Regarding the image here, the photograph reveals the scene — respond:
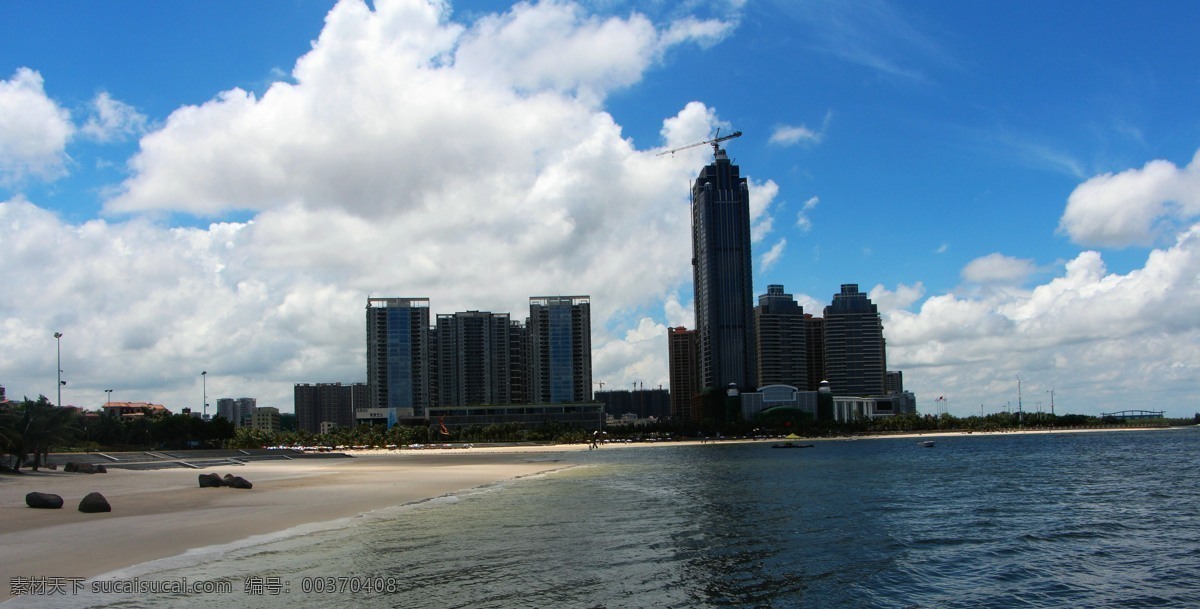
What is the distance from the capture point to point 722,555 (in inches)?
1224

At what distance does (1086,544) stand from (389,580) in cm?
2856

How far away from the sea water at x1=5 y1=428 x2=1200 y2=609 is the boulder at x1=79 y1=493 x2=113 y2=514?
417 inches

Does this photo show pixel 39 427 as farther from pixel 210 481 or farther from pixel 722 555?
pixel 722 555

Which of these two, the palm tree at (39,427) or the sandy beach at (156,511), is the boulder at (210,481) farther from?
the palm tree at (39,427)

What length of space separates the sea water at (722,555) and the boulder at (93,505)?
10.6 meters

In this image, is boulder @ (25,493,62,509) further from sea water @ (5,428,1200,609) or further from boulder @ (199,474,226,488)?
boulder @ (199,474,226,488)

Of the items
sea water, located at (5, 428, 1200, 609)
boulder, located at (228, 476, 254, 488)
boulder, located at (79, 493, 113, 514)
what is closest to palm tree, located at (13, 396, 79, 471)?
boulder, located at (228, 476, 254, 488)

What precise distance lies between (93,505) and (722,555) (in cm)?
2878

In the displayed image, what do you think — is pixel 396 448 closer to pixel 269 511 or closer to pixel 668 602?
pixel 269 511

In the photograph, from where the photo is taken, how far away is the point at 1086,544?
34469 millimetres

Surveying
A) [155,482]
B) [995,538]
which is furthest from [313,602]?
[155,482]

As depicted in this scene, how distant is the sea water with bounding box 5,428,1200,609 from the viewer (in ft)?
78.7

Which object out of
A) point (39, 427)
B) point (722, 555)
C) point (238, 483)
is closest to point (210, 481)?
point (238, 483)

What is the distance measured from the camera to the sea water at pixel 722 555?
24.0m
